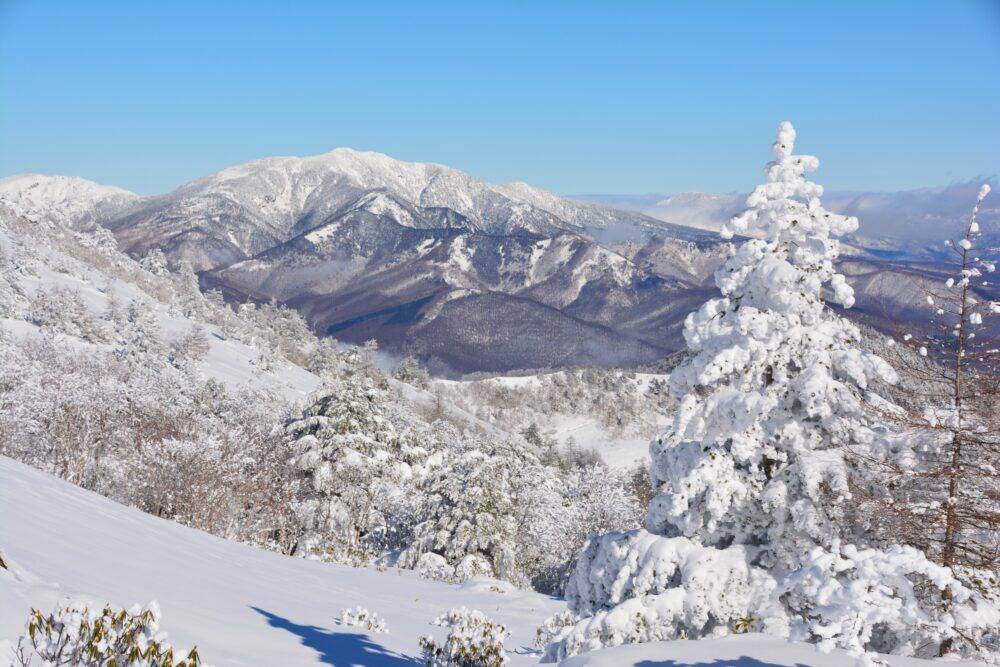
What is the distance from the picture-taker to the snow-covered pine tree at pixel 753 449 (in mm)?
10086

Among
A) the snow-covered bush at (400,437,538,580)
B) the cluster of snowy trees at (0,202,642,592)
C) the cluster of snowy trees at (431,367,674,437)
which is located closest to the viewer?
the cluster of snowy trees at (0,202,642,592)

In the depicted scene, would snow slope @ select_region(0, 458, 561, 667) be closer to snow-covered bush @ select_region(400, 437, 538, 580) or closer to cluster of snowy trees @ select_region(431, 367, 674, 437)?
snow-covered bush @ select_region(400, 437, 538, 580)

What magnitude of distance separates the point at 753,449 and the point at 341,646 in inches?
256

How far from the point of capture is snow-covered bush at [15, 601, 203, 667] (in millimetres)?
4953

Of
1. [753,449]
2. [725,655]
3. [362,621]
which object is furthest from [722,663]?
[362,621]

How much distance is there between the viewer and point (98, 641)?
16.2ft

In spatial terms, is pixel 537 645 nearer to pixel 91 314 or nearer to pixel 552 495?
pixel 552 495

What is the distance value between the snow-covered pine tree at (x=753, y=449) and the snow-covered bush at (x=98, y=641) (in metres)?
6.03

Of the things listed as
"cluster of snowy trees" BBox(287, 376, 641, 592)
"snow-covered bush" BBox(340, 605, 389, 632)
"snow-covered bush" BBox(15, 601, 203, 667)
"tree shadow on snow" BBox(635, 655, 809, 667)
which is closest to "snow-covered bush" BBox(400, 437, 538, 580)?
"cluster of snowy trees" BBox(287, 376, 641, 592)

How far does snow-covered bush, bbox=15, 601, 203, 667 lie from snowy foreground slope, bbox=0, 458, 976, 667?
19.5 inches

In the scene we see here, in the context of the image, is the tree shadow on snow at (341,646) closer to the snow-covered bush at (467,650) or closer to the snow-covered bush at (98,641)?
the snow-covered bush at (467,650)

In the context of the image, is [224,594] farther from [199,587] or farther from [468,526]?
[468,526]

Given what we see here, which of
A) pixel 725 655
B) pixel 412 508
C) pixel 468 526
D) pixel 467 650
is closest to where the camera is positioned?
pixel 725 655

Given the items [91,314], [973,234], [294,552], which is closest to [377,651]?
[973,234]
